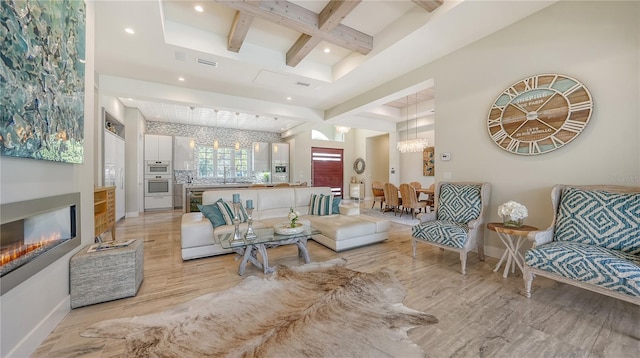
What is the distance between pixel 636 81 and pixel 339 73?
3.52 m

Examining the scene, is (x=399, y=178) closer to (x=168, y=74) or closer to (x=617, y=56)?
(x=617, y=56)

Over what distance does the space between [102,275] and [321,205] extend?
3.04 metres

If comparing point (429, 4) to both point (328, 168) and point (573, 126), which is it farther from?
point (328, 168)

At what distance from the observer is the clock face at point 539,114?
251cm

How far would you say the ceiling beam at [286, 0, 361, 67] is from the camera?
2660 mm

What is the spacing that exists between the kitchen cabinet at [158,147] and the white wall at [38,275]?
5.61 meters

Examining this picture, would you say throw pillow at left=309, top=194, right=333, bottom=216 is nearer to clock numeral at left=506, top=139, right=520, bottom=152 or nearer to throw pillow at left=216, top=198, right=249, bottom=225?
throw pillow at left=216, top=198, right=249, bottom=225

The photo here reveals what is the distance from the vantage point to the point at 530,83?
9.22ft

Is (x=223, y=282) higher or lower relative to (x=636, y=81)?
lower

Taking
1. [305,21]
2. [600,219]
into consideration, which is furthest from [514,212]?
[305,21]

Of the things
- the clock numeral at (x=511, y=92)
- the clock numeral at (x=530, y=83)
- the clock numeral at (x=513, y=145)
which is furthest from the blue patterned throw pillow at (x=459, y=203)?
the clock numeral at (x=530, y=83)

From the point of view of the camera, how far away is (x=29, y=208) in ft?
4.73

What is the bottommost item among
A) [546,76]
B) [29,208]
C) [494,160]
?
[29,208]

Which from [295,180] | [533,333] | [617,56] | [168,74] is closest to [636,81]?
[617,56]
